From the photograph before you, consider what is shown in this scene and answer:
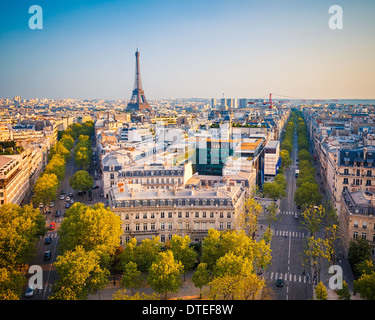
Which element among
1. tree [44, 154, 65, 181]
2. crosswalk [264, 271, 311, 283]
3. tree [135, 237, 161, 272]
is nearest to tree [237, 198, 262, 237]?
crosswalk [264, 271, 311, 283]

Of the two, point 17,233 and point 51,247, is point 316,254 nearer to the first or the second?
point 17,233

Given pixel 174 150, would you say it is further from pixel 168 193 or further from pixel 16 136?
pixel 16 136

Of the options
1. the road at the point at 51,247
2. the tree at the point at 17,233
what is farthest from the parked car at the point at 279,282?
the tree at the point at 17,233

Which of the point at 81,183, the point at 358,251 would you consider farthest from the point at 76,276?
the point at 81,183

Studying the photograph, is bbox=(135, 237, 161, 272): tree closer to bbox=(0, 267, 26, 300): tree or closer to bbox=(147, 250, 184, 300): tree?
bbox=(147, 250, 184, 300): tree

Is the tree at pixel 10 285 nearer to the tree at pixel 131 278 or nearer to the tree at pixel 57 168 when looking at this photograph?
the tree at pixel 131 278
